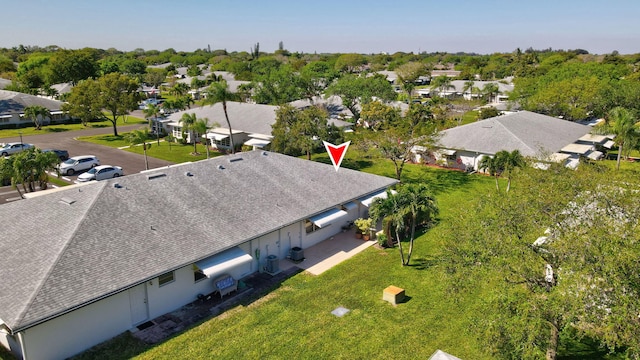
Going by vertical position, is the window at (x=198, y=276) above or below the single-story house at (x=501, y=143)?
below

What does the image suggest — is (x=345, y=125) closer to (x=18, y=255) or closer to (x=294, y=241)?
(x=294, y=241)

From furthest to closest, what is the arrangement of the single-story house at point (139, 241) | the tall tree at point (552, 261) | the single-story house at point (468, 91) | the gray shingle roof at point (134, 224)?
the single-story house at point (468, 91), the gray shingle roof at point (134, 224), the single-story house at point (139, 241), the tall tree at point (552, 261)

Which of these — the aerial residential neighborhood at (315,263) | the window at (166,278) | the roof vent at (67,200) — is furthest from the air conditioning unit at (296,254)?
the roof vent at (67,200)

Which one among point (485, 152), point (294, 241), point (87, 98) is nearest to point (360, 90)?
point (485, 152)

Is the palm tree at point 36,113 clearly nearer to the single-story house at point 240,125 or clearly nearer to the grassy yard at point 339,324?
the single-story house at point 240,125

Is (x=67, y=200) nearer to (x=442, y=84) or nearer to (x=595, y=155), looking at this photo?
(x=595, y=155)

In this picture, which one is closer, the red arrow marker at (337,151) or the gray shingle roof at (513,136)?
the red arrow marker at (337,151)

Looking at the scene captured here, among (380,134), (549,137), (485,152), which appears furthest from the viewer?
(549,137)

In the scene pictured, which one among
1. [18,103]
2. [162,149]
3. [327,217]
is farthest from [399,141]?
[18,103]
